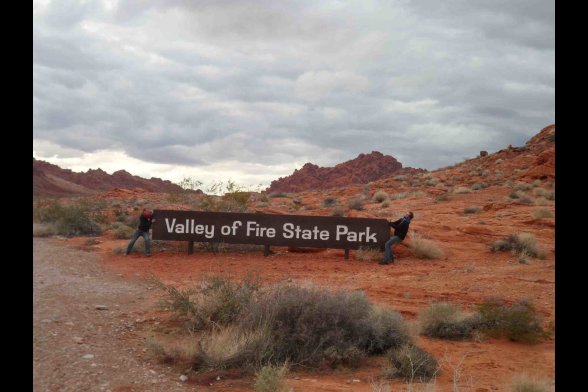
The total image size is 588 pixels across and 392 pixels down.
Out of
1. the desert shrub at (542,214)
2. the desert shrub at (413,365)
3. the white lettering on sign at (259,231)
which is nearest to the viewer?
the desert shrub at (413,365)

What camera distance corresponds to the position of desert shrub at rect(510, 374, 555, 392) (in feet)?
17.6

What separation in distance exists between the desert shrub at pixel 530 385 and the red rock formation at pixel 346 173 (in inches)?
3299

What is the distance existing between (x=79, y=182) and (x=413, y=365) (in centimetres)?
3131

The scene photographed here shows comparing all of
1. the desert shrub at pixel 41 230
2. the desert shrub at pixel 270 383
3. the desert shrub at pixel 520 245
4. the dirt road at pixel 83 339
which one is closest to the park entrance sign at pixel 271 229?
the desert shrub at pixel 520 245

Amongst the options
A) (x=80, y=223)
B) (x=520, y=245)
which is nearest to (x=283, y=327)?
(x=520, y=245)

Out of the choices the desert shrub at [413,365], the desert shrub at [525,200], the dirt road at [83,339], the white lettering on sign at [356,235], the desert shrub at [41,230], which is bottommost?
the desert shrub at [413,365]

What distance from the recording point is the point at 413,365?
254 inches

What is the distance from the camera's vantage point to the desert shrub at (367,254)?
1549cm

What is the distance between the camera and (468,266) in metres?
13.9

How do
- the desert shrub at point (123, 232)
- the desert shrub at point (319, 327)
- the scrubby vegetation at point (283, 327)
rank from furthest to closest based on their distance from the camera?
1. the desert shrub at point (123, 232)
2. the desert shrub at point (319, 327)
3. the scrubby vegetation at point (283, 327)

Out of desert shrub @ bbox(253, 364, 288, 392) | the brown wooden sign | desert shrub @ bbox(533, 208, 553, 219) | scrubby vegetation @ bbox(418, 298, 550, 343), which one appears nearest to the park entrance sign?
the brown wooden sign

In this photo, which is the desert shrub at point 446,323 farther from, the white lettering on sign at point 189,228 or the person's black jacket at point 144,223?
the person's black jacket at point 144,223
